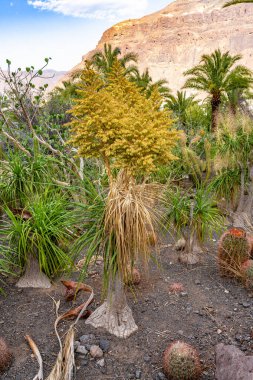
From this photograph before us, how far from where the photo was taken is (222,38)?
276 ft

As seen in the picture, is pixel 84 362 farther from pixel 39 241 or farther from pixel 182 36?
pixel 182 36

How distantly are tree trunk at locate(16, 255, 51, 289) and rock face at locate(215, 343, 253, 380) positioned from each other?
264cm

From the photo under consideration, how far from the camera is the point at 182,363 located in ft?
11.9

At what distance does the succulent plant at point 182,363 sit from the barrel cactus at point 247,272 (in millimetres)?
1852

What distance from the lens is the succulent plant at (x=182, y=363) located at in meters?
3.63

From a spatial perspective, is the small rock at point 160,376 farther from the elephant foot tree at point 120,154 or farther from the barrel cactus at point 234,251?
the barrel cactus at point 234,251

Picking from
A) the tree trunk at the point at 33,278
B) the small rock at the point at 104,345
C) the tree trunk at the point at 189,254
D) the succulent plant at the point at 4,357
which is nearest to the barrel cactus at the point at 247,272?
the tree trunk at the point at 189,254

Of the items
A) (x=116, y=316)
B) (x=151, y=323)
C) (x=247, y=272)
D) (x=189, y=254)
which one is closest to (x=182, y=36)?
(x=189, y=254)

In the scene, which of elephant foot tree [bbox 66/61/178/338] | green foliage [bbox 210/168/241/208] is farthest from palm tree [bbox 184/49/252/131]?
elephant foot tree [bbox 66/61/178/338]

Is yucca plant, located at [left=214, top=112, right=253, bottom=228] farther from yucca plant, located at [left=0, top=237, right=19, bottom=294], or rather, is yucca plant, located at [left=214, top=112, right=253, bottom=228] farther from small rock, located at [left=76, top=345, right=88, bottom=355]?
small rock, located at [left=76, top=345, right=88, bottom=355]

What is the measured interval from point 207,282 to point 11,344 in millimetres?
2844

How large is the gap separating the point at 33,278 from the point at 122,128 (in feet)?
9.53

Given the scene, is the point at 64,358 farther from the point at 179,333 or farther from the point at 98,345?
the point at 179,333

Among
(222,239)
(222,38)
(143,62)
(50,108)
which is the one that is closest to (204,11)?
(222,38)
